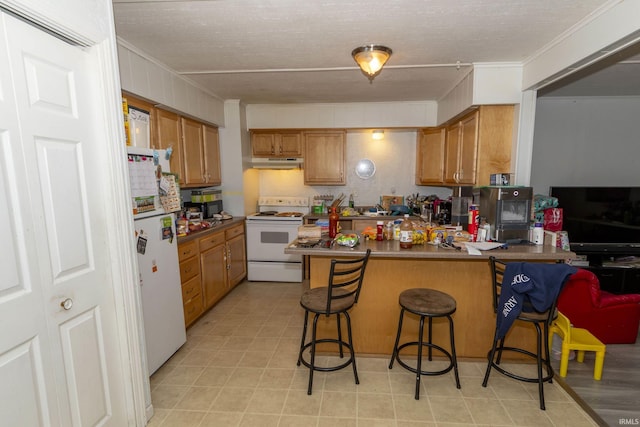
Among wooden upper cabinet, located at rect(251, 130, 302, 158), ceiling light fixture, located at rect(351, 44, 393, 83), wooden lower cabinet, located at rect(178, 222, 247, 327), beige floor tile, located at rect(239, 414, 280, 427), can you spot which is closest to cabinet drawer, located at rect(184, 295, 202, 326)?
wooden lower cabinet, located at rect(178, 222, 247, 327)

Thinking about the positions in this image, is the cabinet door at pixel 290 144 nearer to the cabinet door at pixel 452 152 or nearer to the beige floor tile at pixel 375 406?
the cabinet door at pixel 452 152

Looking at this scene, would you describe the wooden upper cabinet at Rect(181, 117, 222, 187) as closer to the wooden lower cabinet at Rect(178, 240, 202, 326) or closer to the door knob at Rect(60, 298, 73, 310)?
the wooden lower cabinet at Rect(178, 240, 202, 326)

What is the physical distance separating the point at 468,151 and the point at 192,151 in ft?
10.2

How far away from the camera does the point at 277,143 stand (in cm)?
468

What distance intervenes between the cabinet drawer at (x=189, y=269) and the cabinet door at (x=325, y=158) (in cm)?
216

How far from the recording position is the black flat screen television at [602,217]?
3.69 meters

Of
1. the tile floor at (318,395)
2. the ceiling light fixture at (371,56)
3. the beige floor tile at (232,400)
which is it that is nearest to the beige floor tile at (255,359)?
the tile floor at (318,395)

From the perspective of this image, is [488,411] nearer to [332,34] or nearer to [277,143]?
[332,34]

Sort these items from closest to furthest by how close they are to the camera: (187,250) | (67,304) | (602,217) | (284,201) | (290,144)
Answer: (67,304) → (187,250) → (602,217) → (290,144) → (284,201)

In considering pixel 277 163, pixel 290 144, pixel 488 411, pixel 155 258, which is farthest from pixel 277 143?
pixel 488 411

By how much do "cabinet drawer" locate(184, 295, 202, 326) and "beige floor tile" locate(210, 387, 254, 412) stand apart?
1022 mm

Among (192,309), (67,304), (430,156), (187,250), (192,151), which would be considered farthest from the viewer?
(430,156)

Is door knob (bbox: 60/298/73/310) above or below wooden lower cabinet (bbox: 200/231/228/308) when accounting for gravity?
above

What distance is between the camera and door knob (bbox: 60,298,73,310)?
4.67ft
